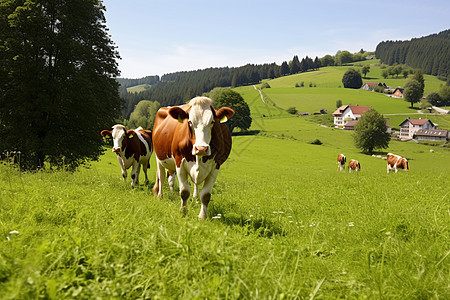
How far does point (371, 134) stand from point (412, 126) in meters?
43.1

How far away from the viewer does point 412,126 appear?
90438mm

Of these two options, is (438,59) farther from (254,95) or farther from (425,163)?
(425,163)

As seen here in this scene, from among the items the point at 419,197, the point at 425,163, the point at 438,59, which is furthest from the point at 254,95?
the point at 438,59

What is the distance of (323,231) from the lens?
460 centimetres

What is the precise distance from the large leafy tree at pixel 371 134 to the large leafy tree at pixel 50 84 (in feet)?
189

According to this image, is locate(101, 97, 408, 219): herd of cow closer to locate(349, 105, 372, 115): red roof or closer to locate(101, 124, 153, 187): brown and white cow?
locate(101, 124, 153, 187): brown and white cow

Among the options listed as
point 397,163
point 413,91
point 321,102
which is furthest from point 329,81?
point 397,163

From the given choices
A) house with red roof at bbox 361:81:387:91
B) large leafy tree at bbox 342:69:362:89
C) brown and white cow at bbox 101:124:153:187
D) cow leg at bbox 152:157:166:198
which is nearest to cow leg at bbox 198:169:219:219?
cow leg at bbox 152:157:166:198

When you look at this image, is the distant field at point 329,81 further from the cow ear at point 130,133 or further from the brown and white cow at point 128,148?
the cow ear at point 130,133

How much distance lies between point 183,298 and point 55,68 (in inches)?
612

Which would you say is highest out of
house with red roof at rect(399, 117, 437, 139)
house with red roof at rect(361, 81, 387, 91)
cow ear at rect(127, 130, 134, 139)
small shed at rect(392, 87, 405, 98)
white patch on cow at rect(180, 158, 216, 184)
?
house with red roof at rect(361, 81, 387, 91)

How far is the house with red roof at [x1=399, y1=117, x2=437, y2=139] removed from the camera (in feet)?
293

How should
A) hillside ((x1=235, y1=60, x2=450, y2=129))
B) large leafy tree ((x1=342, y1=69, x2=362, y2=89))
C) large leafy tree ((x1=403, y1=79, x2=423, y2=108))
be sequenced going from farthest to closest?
1. large leafy tree ((x1=342, y1=69, x2=362, y2=89))
2. large leafy tree ((x1=403, y1=79, x2=423, y2=108))
3. hillside ((x1=235, y1=60, x2=450, y2=129))

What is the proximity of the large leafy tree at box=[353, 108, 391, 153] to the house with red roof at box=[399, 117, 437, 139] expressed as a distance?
34.3 metres
